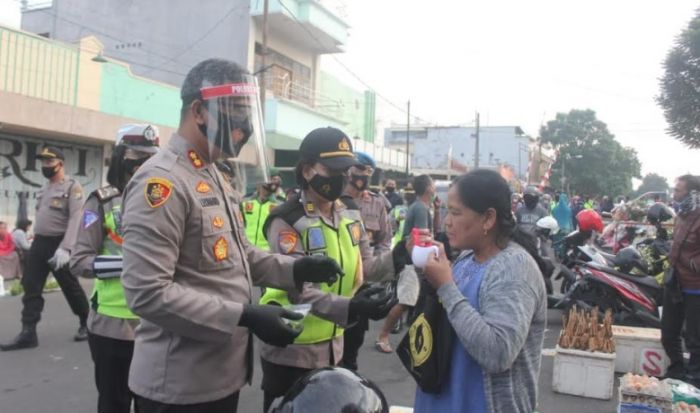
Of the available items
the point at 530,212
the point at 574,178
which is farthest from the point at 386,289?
the point at 574,178

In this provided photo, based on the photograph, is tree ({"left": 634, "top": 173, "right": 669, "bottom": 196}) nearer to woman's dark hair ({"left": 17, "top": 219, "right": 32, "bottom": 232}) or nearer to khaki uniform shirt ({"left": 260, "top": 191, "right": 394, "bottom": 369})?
woman's dark hair ({"left": 17, "top": 219, "right": 32, "bottom": 232})

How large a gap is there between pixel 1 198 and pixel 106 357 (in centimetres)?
991

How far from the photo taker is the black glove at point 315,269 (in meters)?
2.28

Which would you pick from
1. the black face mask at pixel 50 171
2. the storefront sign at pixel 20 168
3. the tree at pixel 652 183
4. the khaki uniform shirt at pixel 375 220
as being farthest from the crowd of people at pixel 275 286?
the tree at pixel 652 183

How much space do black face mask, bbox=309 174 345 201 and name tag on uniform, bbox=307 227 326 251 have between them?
186 millimetres

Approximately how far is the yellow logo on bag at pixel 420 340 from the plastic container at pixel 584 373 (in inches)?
128

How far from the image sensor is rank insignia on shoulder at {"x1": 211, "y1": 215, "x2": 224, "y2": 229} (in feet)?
6.15

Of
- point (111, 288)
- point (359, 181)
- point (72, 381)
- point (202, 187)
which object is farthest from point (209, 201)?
point (72, 381)

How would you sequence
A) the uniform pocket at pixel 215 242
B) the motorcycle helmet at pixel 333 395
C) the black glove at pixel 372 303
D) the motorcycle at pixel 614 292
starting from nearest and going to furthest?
the motorcycle helmet at pixel 333 395 → the uniform pocket at pixel 215 242 → the black glove at pixel 372 303 → the motorcycle at pixel 614 292

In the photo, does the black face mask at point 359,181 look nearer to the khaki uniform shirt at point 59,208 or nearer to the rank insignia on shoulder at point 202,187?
the khaki uniform shirt at point 59,208

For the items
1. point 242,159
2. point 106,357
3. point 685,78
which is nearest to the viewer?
point 242,159

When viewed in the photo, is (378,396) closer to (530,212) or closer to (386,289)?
(386,289)

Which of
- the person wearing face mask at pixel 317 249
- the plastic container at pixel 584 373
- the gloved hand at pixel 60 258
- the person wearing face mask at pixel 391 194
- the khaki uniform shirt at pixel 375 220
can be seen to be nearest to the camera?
the person wearing face mask at pixel 317 249

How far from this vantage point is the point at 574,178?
50406 millimetres
